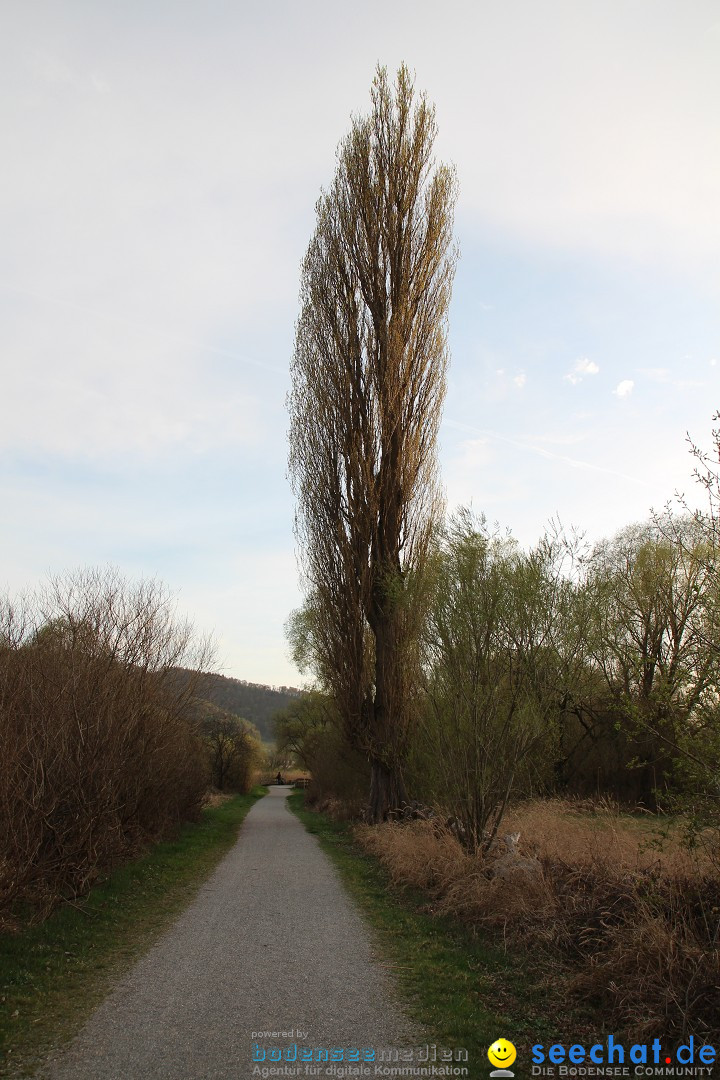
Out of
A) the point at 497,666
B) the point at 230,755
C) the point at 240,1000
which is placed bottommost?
the point at 230,755

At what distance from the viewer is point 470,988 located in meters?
5.25

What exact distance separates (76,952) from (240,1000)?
211 centimetres

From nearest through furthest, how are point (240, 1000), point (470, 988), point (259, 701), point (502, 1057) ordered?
point (502, 1057)
point (240, 1000)
point (470, 988)
point (259, 701)

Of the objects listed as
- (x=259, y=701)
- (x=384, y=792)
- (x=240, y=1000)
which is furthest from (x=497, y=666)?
(x=259, y=701)

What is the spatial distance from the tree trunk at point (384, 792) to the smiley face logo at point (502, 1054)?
12.2m

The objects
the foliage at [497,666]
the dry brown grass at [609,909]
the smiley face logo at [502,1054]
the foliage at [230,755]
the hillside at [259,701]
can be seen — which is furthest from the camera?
the hillside at [259,701]

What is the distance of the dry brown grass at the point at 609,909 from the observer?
4188 mm

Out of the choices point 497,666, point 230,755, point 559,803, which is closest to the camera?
point 497,666

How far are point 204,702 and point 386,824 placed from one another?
5.98 meters

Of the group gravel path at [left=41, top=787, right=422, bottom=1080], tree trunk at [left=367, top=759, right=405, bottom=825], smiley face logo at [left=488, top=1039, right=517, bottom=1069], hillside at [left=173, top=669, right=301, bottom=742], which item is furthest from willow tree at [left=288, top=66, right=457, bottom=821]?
hillside at [left=173, top=669, right=301, bottom=742]

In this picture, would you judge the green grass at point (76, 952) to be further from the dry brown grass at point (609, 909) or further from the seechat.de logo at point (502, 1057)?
the dry brown grass at point (609, 909)

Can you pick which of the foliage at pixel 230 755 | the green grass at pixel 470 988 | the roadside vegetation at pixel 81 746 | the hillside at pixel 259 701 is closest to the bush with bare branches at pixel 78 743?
the roadside vegetation at pixel 81 746

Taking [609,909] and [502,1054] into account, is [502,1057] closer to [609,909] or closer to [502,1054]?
[502,1054]

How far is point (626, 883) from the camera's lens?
5.75 metres
